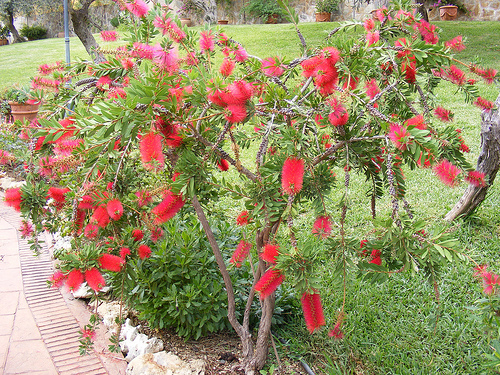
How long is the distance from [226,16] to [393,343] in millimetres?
16079

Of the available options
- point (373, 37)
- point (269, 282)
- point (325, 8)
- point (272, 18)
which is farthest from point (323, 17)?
point (269, 282)

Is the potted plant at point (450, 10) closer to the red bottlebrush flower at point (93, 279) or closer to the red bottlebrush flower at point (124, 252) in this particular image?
the red bottlebrush flower at point (124, 252)

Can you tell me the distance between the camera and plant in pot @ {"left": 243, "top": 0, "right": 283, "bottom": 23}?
15078 millimetres

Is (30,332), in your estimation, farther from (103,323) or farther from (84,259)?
(84,259)

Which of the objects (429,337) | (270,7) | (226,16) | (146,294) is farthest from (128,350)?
(226,16)

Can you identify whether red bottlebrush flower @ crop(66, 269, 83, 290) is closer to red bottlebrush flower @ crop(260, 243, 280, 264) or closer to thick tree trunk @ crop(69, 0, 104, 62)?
red bottlebrush flower @ crop(260, 243, 280, 264)

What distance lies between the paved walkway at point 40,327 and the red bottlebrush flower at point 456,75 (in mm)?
2148

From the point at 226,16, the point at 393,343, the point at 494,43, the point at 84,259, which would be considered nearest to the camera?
the point at 84,259

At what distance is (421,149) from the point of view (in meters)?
1.24

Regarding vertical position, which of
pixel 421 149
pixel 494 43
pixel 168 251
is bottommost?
pixel 168 251

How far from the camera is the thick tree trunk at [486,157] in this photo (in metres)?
3.02

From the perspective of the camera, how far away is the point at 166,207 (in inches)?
61.2

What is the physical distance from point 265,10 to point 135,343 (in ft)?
48.3

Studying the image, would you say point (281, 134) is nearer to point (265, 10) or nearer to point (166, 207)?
point (166, 207)
